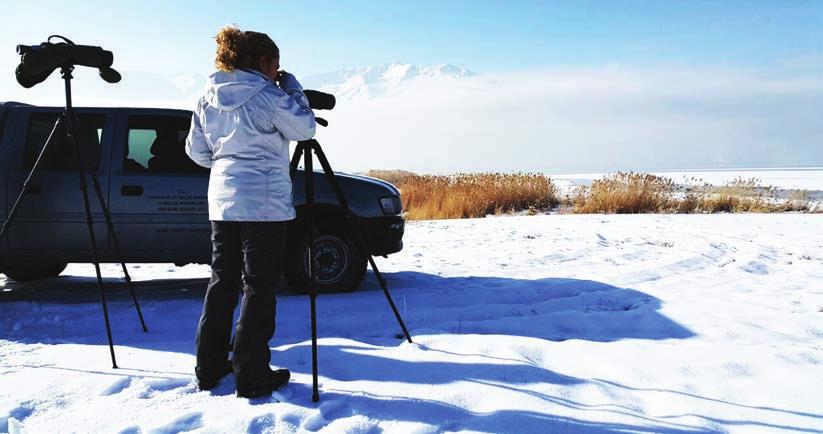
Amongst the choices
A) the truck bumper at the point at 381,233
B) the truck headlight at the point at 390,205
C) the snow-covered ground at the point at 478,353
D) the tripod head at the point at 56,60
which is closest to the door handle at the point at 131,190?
the snow-covered ground at the point at 478,353

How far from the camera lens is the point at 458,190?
1557cm

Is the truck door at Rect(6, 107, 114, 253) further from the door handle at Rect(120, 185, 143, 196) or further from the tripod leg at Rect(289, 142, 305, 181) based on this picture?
the tripod leg at Rect(289, 142, 305, 181)

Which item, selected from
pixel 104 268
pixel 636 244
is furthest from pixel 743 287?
pixel 104 268

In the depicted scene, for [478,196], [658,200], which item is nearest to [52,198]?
[478,196]

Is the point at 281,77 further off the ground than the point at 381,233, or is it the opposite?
the point at 281,77

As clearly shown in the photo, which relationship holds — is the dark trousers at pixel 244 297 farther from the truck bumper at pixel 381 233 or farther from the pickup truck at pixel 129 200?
the truck bumper at pixel 381 233

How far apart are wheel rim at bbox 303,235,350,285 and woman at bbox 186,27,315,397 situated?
2.67m

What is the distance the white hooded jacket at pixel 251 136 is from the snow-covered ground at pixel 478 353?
1.03m

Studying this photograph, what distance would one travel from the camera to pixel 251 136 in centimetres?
298

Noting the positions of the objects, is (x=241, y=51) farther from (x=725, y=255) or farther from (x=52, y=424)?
(x=725, y=255)

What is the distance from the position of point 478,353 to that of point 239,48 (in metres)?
2.36

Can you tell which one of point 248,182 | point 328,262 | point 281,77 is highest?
point 281,77

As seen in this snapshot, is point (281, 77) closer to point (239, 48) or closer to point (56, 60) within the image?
point (239, 48)

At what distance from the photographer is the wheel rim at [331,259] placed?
5.88 meters
